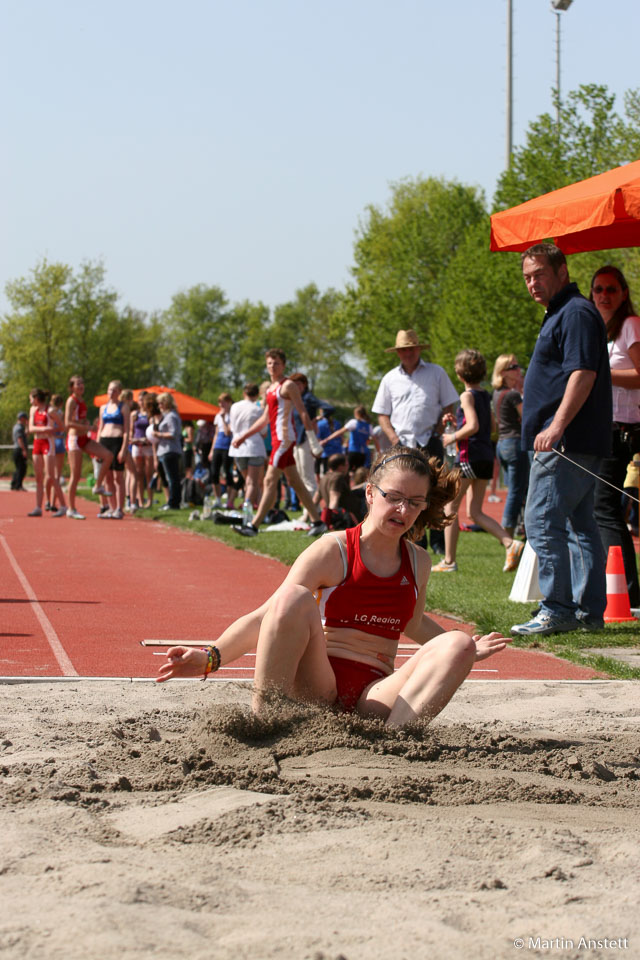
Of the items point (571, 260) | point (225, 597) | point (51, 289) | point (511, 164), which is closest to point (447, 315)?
point (511, 164)

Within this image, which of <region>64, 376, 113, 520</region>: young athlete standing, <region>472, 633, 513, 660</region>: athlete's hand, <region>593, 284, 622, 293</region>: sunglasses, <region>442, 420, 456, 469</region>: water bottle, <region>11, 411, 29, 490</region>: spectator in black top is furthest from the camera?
<region>11, 411, 29, 490</region>: spectator in black top

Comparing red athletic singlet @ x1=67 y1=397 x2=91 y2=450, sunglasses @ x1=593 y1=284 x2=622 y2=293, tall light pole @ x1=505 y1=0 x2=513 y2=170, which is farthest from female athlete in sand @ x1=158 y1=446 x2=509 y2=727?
tall light pole @ x1=505 y1=0 x2=513 y2=170

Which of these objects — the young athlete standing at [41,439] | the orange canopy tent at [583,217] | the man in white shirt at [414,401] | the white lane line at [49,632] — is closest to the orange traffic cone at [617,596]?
the orange canopy tent at [583,217]

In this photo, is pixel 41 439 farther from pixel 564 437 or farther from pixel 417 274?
pixel 417 274

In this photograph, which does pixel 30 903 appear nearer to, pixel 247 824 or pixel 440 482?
pixel 247 824

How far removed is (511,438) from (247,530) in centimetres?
338

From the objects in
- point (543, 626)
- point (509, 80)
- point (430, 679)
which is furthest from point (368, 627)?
point (509, 80)

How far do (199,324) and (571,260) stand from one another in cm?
6367

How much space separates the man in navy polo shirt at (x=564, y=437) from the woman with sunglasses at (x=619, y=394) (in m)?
0.56

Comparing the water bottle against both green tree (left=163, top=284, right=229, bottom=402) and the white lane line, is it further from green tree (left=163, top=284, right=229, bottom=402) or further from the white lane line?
green tree (left=163, top=284, right=229, bottom=402)

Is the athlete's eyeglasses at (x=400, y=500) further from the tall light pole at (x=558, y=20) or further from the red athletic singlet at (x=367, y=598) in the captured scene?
the tall light pole at (x=558, y=20)

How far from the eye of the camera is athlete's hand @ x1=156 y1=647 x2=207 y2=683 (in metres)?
3.88

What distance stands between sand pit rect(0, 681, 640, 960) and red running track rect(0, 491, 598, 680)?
1.18 m

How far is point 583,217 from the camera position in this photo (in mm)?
7098
